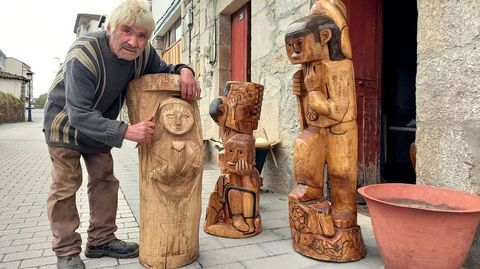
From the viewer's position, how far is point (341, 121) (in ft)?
7.20

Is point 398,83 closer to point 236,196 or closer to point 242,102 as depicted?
point 242,102

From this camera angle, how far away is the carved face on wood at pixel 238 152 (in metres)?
2.71

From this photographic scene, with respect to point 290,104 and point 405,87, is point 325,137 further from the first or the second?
point 405,87

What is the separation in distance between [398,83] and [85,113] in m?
4.00

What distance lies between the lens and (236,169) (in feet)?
8.84

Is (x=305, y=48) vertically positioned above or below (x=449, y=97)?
above

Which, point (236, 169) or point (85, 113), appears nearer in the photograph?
point (85, 113)

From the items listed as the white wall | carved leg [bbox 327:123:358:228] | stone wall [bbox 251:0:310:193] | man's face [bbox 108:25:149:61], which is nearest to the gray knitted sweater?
man's face [bbox 108:25:149:61]

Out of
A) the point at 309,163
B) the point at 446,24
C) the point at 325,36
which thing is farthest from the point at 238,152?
the point at 446,24

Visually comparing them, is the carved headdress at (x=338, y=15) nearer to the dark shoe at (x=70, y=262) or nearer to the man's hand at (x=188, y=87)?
the man's hand at (x=188, y=87)

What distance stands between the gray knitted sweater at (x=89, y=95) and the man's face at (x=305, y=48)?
691 millimetres

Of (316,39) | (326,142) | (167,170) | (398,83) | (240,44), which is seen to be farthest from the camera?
(240,44)

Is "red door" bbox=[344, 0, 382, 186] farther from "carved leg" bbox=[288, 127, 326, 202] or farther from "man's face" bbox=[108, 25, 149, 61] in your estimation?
"man's face" bbox=[108, 25, 149, 61]

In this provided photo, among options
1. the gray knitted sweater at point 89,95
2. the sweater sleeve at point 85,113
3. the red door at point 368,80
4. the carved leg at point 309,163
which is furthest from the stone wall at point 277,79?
the sweater sleeve at point 85,113
